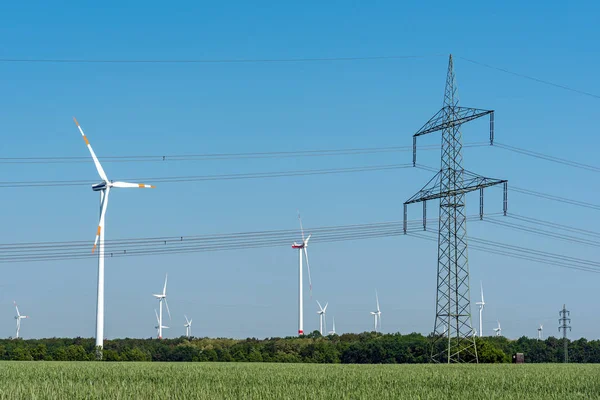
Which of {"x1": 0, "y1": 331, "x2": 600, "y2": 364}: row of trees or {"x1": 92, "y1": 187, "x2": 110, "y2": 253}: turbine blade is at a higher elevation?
{"x1": 92, "y1": 187, "x2": 110, "y2": 253}: turbine blade

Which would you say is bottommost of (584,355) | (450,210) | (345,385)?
(584,355)

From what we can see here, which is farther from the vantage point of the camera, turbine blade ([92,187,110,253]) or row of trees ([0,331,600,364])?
row of trees ([0,331,600,364])

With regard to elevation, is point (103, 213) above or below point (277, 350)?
above

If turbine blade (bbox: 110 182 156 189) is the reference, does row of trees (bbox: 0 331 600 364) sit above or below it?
below

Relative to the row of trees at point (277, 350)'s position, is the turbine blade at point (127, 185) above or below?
above

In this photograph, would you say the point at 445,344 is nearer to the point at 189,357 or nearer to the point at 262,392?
the point at 262,392

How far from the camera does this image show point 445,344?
8569cm

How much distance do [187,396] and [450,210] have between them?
51.2m

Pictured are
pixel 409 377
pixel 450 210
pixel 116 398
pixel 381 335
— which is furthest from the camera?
pixel 381 335

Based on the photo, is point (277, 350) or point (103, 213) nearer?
point (103, 213)

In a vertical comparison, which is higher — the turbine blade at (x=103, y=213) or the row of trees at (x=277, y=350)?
the turbine blade at (x=103, y=213)

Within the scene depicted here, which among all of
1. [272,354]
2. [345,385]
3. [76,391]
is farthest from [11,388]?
[272,354]

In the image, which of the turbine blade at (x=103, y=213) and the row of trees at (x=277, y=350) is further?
the row of trees at (x=277, y=350)

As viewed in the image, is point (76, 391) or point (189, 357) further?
point (189, 357)
